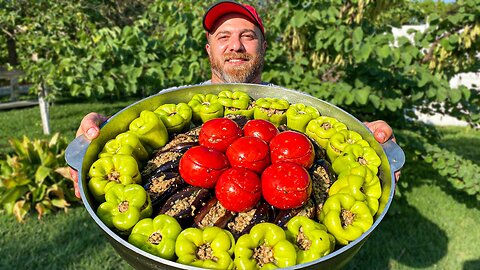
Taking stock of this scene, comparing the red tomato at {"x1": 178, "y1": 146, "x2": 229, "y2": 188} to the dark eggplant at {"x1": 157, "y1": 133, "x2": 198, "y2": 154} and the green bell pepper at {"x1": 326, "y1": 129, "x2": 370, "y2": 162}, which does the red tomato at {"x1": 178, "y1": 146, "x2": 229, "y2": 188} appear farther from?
the green bell pepper at {"x1": 326, "y1": 129, "x2": 370, "y2": 162}

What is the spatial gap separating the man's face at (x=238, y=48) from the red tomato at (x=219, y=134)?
122 centimetres

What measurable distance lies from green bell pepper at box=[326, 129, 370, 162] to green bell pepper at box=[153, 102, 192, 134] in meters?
0.71

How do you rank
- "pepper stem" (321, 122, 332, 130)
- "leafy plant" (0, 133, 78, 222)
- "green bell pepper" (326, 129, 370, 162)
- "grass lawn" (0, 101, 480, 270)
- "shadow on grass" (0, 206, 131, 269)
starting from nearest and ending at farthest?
"green bell pepper" (326, 129, 370, 162), "pepper stem" (321, 122, 332, 130), "shadow on grass" (0, 206, 131, 269), "grass lawn" (0, 101, 480, 270), "leafy plant" (0, 133, 78, 222)

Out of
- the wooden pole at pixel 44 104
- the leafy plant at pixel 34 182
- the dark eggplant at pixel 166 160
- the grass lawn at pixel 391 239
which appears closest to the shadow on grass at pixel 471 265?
the grass lawn at pixel 391 239

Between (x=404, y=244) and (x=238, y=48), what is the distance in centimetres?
364

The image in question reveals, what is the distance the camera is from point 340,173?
1.79 metres

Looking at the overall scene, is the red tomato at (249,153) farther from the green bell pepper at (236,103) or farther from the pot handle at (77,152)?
the pot handle at (77,152)

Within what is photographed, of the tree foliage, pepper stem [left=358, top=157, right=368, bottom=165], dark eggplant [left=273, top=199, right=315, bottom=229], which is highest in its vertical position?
pepper stem [left=358, top=157, right=368, bottom=165]

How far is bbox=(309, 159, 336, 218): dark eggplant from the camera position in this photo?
1.70 metres

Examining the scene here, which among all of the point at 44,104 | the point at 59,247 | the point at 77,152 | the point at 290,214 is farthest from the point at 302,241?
the point at 44,104

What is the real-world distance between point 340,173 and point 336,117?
16.3 inches

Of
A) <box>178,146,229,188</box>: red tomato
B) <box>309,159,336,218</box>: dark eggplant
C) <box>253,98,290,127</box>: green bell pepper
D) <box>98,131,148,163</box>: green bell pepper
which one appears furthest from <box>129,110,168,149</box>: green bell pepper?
<box>309,159,336,218</box>: dark eggplant

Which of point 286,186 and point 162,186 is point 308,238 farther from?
point 162,186

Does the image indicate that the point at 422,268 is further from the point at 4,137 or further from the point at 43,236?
the point at 4,137
